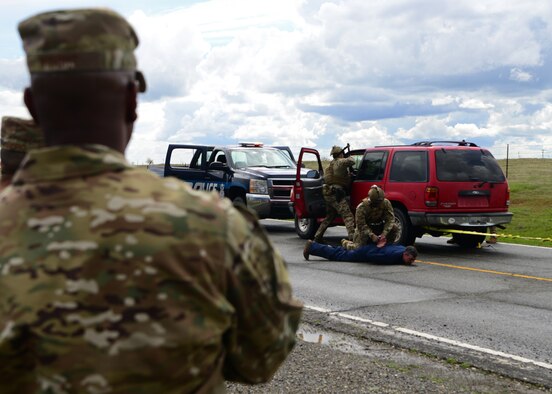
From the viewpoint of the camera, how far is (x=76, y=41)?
5.95 ft

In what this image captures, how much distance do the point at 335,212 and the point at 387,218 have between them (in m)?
2.09

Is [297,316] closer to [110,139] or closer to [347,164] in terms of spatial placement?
[110,139]

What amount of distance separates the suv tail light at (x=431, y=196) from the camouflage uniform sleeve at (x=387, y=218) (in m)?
0.94

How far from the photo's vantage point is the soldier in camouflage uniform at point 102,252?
1.77 m

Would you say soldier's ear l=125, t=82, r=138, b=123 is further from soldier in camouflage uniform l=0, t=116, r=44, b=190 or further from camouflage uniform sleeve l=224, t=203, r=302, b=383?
soldier in camouflage uniform l=0, t=116, r=44, b=190

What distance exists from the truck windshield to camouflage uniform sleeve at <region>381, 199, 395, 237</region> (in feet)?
21.1

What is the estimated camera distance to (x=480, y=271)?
12.6m

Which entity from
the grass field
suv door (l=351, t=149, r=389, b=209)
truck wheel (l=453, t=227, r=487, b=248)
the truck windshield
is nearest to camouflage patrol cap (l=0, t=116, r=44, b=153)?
suv door (l=351, t=149, r=389, b=209)

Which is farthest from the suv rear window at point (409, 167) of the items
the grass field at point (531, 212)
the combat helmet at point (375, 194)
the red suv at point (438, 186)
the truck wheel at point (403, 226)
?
the grass field at point (531, 212)

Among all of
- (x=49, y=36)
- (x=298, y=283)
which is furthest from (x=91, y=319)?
(x=298, y=283)

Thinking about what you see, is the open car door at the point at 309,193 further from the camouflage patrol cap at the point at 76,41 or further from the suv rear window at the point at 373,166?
the camouflage patrol cap at the point at 76,41

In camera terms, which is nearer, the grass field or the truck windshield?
the truck windshield

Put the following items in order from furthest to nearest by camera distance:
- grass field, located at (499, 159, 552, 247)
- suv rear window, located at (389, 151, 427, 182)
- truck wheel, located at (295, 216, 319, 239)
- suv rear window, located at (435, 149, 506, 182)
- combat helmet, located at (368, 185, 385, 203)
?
grass field, located at (499, 159, 552, 247) → truck wheel, located at (295, 216, 319, 239) → suv rear window, located at (389, 151, 427, 182) → suv rear window, located at (435, 149, 506, 182) → combat helmet, located at (368, 185, 385, 203)

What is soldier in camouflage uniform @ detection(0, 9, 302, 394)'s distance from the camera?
5.82 ft
